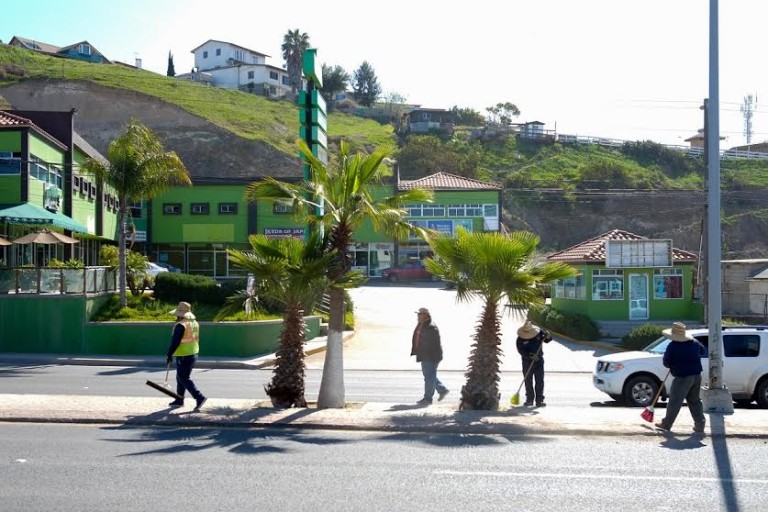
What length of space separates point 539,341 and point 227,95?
101705 mm

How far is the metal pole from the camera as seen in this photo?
13.2 metres

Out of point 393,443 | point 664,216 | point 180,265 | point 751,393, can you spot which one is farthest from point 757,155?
point 393,443

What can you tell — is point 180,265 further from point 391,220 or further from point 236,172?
point 391,220

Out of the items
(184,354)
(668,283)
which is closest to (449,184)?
(668,283)

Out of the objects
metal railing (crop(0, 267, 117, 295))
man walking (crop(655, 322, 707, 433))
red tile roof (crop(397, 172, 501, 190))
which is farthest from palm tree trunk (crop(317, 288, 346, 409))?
red tile roof (crop(397, 172, 501, 190))

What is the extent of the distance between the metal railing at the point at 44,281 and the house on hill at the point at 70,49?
10849cm

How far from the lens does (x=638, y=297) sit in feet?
109

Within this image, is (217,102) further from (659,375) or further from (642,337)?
(659,375)

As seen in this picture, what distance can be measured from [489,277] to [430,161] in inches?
2818

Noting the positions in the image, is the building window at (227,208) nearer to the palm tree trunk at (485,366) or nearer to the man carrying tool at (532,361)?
the man carrying tool at (532,361)

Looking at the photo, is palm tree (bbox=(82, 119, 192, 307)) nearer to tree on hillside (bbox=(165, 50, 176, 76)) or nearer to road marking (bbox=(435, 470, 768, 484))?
road marking (bbox=(435, 470, 768, 484))

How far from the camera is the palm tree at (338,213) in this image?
43.4 feet

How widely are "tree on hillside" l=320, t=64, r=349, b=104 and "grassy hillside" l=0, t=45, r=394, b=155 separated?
816 centimetres

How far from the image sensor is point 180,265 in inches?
2306
